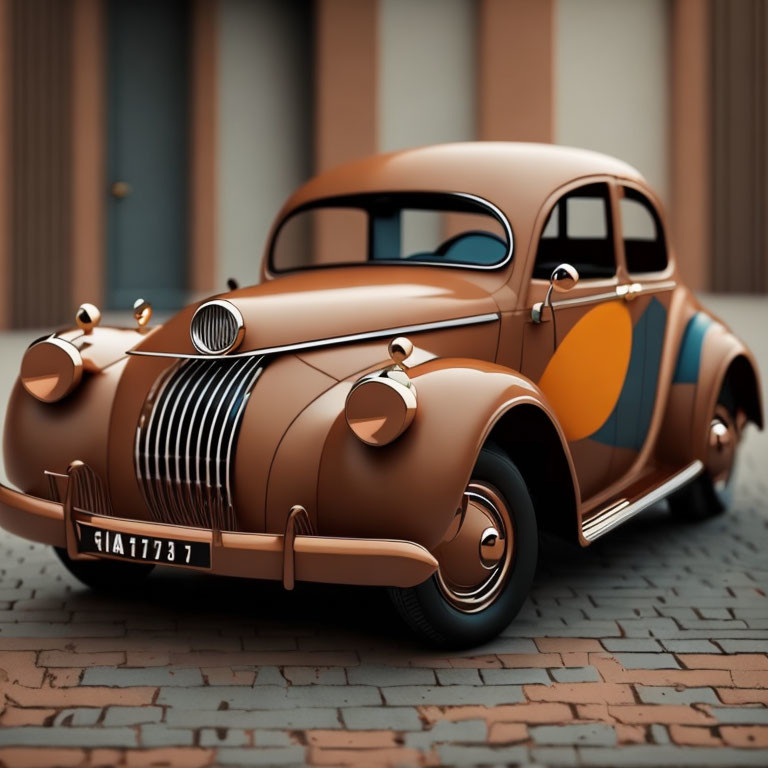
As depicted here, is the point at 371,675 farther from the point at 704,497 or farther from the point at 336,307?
the point at 704,497

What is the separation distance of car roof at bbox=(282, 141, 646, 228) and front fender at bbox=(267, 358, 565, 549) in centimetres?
120

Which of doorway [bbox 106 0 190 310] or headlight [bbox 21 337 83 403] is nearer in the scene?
headlight [bbox 21 337 83 403]

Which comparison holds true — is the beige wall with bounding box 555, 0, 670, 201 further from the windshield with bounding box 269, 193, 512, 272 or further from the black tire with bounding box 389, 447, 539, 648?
the black tire with bounding box 389, 447, 539, 648

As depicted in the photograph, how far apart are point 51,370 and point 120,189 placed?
992cm

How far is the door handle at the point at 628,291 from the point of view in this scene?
521cm

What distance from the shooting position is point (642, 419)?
5410 millimetres

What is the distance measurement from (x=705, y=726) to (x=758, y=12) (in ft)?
39.8

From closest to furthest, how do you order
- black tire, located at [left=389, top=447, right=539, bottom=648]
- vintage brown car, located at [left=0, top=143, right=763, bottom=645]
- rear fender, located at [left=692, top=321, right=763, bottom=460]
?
vintage brown car, located at [left=0, top=143, right=763, bottom=645]
black tire, located at [left=389, top=447, right=539, bottom=648]
rear fender, located at [left=692, top=321, right=763, bottom=460]

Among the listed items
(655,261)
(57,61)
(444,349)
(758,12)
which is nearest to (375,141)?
(57,61)

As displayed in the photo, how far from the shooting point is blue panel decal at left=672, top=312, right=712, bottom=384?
5.65 m

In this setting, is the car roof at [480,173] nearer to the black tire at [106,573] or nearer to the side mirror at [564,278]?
the side mirror at [564,278]

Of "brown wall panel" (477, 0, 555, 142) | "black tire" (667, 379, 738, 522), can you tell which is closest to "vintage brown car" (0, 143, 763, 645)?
"black tire" (667, 379, 738, 522)

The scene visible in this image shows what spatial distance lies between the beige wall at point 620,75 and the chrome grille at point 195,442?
10.7 meters

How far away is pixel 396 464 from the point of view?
12.0 feet
